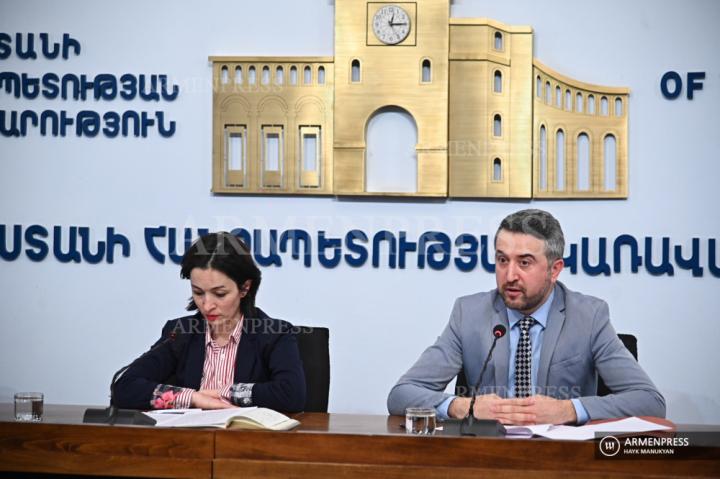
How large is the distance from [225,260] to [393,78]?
1573 millimetres

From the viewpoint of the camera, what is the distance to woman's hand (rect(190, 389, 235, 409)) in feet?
9.78

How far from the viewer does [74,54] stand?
468 centimetres

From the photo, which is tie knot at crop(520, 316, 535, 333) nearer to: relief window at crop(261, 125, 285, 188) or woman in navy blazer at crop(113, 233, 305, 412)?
woman in navy blazer at crop(113, 233, 305, 412)

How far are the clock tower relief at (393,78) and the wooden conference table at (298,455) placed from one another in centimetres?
219

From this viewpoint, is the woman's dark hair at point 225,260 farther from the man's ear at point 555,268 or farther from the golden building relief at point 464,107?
the golden building relief at point 464,107

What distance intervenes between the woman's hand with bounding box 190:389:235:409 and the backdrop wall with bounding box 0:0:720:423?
1582 millimetres

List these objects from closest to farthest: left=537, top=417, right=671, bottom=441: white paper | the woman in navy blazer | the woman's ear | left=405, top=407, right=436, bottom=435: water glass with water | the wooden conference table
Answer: the wooden conference table < left=537, top=417, right=671, bottom=441: white paper < left=405, top=407, right=436, bottom=435: water glass with water < the woman in navy blazer < the woman's ear

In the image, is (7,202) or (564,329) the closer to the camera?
(564,329)

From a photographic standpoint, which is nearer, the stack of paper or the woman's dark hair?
the stack of paper

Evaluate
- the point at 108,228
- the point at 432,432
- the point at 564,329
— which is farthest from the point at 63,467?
the point at 108,228

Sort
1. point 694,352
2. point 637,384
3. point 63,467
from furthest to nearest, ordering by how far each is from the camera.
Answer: point 694,352 < point 637,384 < point 63,467

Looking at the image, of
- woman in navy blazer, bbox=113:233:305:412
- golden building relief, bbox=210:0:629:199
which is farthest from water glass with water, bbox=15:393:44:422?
golden building relief, bbox=210:0:629:199

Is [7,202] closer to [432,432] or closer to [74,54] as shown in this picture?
[74,54]

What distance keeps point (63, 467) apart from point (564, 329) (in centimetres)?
160
